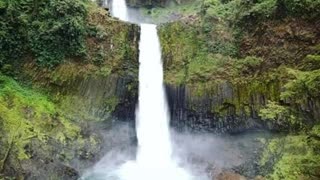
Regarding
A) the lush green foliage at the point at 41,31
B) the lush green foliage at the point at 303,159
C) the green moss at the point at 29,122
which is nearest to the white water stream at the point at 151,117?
the green moss at the point at 29,122

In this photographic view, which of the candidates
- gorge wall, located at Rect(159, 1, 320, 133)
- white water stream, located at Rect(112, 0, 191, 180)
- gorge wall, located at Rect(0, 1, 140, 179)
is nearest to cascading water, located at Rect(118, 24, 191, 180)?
white water stream, located at Rect(112, 0, 191, 180)

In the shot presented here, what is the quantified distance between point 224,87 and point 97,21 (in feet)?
26.7

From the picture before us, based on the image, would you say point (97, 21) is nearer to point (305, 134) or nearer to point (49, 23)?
point (49, 23)

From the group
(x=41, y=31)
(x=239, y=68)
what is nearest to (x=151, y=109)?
(x=239, y=68)

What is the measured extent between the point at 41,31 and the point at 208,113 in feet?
32.6

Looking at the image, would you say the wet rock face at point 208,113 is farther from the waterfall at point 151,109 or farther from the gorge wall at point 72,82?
the gorge wall at point 72,82

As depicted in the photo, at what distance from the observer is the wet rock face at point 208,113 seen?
2222 cm

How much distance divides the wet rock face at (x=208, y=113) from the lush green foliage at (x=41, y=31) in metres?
5.95

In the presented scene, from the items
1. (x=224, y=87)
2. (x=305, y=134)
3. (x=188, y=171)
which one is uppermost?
(x=224, y=87)

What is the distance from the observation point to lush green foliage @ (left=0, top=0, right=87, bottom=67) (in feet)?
71.4

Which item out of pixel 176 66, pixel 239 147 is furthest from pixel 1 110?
pixel 239 147

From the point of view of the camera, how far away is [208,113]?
74.4 ft

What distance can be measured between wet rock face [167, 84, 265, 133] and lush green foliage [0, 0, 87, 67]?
5.95 metres

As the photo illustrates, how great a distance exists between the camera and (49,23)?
2223cm
